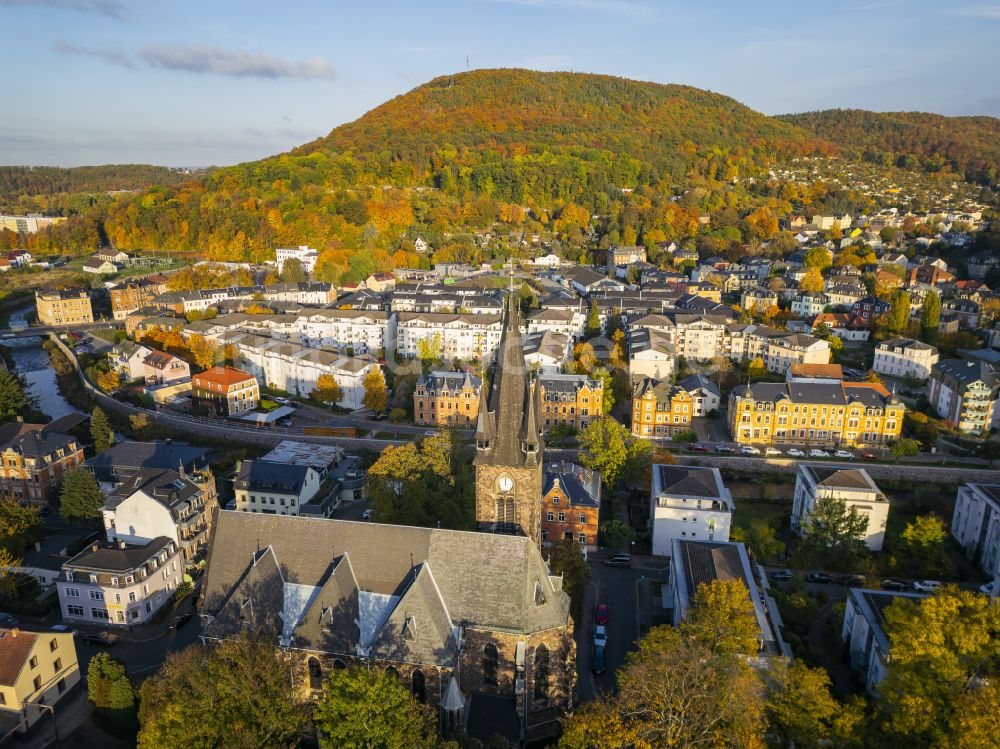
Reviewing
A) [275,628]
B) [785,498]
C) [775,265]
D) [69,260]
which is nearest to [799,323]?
[775,265]

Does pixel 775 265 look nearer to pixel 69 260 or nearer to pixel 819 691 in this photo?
pixel 819 691

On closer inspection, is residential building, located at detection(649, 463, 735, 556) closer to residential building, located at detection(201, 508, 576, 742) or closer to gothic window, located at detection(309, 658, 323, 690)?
residential building, located at detection(201, 508, 576, 742)

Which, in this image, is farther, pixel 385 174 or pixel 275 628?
pixel 385 174

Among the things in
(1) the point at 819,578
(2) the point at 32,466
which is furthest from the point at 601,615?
(2) the point at 32,466

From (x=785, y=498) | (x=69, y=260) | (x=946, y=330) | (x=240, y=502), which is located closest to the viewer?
(x=240, y=502)

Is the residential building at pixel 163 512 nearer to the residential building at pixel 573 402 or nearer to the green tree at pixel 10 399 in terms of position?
the green tree at pixel 10 399
